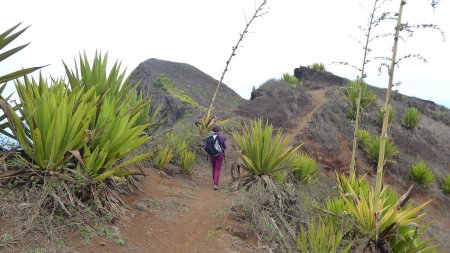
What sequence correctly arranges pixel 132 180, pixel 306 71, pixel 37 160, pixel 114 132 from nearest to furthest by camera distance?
1. pixel 37 160
2. pixel 114 132
3. pixel 132 180
4. pixel 306 71

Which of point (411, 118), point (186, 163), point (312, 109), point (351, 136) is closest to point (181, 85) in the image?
point (312, 109)

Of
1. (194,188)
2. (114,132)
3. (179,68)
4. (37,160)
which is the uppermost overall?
(179,68)

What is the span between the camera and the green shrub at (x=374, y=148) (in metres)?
13.1

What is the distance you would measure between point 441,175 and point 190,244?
1338 centimetres

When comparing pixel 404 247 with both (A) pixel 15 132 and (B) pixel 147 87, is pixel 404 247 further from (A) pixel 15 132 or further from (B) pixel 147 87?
(B) pixel 147 87

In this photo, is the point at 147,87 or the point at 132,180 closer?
the point at 132,180

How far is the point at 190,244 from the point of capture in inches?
177

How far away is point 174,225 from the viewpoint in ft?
16.3

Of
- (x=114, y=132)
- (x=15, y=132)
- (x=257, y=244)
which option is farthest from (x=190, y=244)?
(x=15, y=132)

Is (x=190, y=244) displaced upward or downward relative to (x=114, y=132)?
downward

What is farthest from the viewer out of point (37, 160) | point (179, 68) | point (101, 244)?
point (179, 68)

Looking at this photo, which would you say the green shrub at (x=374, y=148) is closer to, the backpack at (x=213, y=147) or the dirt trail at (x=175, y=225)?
the backpack at (x=213, y=147)

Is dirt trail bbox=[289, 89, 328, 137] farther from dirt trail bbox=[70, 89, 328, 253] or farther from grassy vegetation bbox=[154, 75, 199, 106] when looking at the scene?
dirt trail bbox=[70, 89, 328, 253]

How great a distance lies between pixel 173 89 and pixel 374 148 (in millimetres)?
13549
